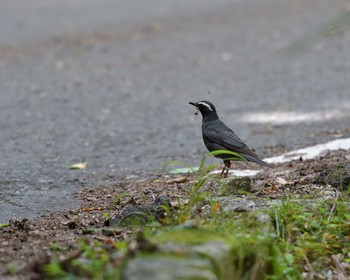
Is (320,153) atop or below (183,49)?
below

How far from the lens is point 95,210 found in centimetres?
569

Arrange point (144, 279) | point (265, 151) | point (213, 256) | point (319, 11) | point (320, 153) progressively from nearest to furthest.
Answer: point (144, 279), point (213, 256), point (320, 153), point (265, 151), point (319, 11)

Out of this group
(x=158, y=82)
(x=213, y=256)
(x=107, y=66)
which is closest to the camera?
(x=213, y=256)

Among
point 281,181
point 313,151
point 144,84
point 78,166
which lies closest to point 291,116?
point 313,151

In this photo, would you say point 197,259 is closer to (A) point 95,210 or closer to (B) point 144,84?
(A) point 95,210

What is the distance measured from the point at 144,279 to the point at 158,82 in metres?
9.60

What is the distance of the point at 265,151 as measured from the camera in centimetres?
831

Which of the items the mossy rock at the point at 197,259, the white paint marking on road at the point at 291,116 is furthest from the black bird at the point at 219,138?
the white paint marking on road at the point at 291,116

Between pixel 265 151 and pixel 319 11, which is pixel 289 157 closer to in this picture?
pixel 265 151

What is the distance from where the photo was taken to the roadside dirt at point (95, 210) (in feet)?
13.4

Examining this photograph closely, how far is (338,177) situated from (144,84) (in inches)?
283

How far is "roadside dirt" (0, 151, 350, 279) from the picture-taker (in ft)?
13.4

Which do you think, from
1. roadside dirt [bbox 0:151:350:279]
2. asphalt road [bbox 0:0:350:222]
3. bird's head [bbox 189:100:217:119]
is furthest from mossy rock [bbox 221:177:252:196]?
bird's head [bbox 189:100:217:119]

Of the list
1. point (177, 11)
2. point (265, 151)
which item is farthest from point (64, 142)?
point (177, 11)
